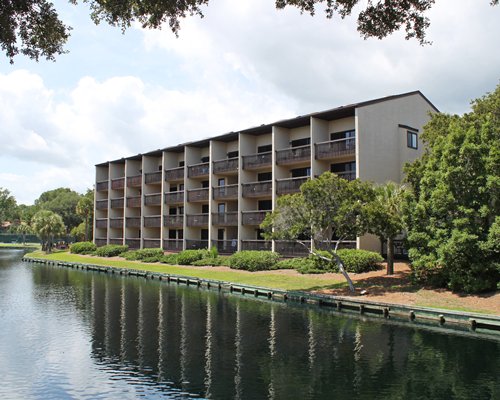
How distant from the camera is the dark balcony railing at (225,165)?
4800 cm

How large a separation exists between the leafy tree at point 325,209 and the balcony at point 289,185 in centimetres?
1249

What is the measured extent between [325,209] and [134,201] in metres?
40.6

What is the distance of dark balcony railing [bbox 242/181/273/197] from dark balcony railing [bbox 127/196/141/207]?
21076mm

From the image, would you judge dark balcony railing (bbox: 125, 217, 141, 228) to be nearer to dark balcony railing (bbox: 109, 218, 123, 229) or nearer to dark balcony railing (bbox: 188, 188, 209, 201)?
dark balcony railing (bbox: 109, 218, 123, 229)

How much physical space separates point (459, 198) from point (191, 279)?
21357 millimetres

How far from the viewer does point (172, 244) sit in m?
55.4

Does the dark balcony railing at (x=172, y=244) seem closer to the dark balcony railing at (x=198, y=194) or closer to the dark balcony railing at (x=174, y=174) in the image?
the dark balcony railing at (x=198, y=194)

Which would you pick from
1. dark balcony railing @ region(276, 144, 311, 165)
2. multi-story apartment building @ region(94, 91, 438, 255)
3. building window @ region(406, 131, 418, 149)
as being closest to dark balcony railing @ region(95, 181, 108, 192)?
multi-story apartment building @ region(94, 91, 438, 255)

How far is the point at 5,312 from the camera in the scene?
26.0 metres

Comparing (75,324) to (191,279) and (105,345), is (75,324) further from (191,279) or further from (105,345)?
(191,279)

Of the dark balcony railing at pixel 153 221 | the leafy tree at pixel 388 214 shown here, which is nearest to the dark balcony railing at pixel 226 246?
the dark balcony railing at pixel 153 221

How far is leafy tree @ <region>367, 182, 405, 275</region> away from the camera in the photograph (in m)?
27.3

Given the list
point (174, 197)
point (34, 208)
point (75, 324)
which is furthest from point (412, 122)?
point (34, 208)

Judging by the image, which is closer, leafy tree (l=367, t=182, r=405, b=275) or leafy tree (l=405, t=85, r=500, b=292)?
leafy tree (l=405, t=85, r=500, b=292)
